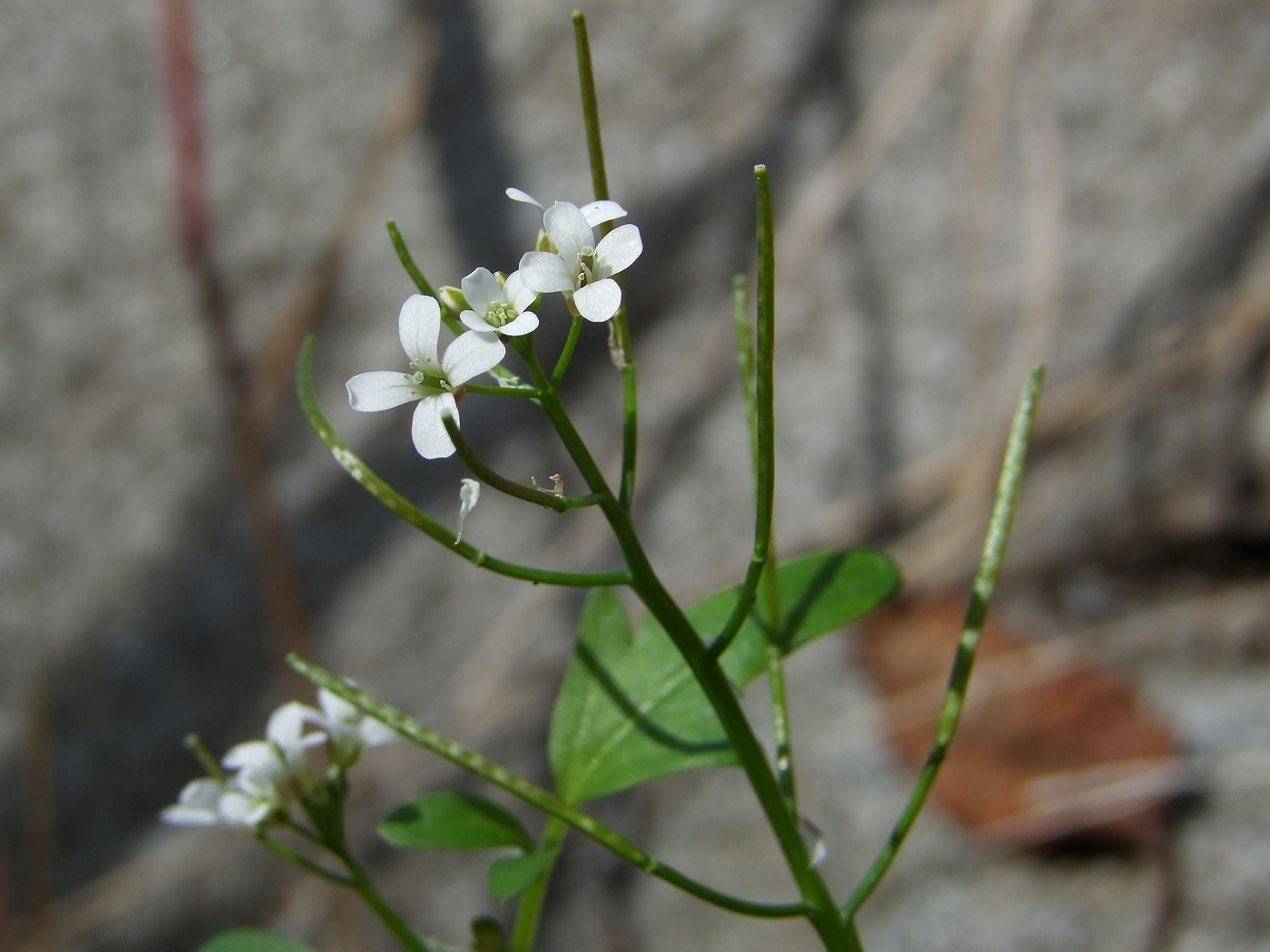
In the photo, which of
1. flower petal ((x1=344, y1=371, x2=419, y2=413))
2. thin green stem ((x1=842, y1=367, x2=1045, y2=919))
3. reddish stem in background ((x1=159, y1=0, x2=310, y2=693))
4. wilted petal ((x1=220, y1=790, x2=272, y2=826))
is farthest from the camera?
reddish stem in background ((x1=159, y1=0, x2=310, y2=693))

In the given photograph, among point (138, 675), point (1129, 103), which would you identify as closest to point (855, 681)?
point (1129, 103)

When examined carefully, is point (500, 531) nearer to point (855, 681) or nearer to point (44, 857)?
point (855, 681)

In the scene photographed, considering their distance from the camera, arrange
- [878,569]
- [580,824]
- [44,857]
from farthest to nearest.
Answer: [44,857] < [878,569] < [580,824]

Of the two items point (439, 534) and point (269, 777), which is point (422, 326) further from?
point (269, 777)

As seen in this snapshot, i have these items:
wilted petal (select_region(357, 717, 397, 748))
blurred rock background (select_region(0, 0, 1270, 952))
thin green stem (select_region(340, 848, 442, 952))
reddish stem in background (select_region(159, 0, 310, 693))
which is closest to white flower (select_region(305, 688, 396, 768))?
wilted petal (select_region(357, 717, 397, 748))

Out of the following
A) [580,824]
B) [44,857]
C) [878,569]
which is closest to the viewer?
[580,824]

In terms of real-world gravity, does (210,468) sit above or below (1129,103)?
below

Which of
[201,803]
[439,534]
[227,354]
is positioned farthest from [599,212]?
[227,354]

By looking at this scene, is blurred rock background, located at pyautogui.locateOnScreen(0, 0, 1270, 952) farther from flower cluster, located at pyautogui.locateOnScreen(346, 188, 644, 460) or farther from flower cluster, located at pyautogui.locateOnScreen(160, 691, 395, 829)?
flower cluster, located at pyautogui.locateOnScreen(346, 188, 644, 460)
